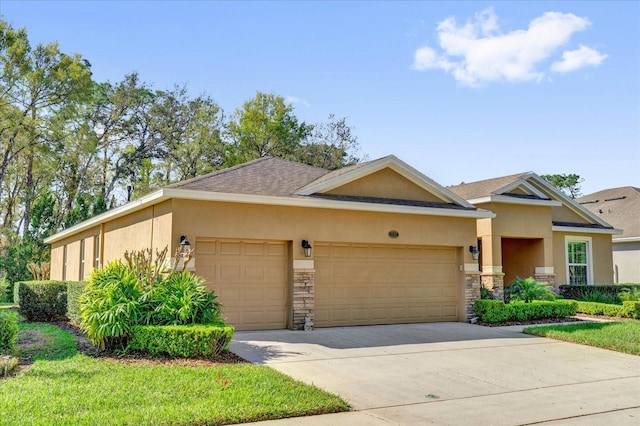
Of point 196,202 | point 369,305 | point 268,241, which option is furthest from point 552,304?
point 196,202

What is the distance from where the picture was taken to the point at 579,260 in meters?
20.4

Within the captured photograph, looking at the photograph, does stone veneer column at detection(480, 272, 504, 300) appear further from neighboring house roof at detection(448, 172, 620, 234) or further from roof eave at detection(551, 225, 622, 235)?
roof eave at detection(551, 225, 622, 235)

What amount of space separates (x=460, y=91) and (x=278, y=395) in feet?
39.7

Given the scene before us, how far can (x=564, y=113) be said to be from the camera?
16.2 meters

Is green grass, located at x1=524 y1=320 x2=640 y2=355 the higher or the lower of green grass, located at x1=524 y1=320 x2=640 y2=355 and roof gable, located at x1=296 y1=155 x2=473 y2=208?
the lower

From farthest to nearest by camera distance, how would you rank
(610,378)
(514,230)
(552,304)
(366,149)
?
(366,149) < (514,230) < (552,304) < (610,378)

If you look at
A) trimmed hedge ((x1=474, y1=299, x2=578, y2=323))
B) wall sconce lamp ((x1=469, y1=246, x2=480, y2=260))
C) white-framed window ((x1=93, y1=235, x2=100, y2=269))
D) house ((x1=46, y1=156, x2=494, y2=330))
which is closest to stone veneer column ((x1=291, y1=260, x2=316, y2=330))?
house ((x1=46, y1=156, x2=494, y2=330))

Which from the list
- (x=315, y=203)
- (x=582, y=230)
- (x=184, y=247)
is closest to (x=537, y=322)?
(x=582, y=230)

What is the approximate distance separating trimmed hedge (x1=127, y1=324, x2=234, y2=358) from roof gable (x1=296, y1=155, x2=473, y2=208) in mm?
4733

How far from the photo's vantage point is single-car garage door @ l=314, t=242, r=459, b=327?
510 inches

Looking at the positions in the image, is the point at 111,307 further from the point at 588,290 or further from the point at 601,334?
the point at 588,290

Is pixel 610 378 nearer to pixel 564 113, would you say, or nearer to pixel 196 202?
pixel 196 202

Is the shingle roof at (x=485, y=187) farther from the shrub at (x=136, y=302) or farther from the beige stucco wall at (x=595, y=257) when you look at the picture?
the shrub at (x=136, y=302)

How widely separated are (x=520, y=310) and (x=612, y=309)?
157 inches
